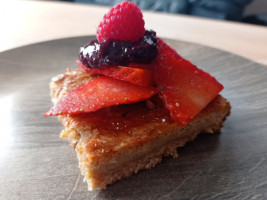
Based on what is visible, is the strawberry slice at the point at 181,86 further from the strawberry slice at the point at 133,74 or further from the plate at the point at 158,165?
the plate at the point at 158,165

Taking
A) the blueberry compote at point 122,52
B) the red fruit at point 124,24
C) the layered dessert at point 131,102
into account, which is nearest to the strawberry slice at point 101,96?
the layered dessert at point 131,102

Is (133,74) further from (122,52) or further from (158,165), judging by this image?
(158,165)

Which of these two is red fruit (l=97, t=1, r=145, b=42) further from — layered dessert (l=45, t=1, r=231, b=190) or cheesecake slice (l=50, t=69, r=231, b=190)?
cheesecake slice (l=50, t=69, r=231, b=190)

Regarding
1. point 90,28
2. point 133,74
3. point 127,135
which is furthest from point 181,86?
point 90,28

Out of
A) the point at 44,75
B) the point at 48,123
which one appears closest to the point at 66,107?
the point at 48,123

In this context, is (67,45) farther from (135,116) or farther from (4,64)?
(135,116)

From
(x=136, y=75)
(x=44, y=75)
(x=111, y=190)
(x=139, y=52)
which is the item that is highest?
(x=139, y=52)

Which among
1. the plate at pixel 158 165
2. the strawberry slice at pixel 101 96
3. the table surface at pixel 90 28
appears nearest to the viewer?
the plate at pixel 158 165
